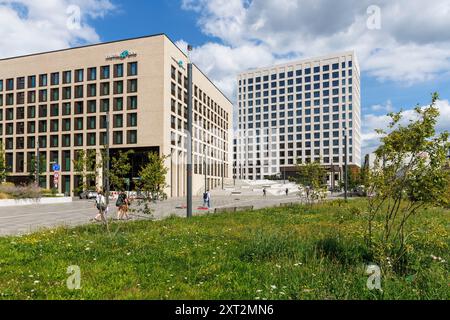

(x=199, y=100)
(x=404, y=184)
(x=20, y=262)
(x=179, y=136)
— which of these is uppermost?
(x=199, y=100)

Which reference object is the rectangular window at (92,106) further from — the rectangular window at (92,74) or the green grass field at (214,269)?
the green grass field at (214,269)

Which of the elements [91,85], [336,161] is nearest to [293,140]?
[336,161]

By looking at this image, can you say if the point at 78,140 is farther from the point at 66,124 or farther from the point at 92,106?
the point at 92,106

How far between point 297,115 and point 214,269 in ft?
369

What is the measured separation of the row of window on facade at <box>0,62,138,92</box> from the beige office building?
0.16 m

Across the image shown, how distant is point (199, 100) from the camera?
218ft

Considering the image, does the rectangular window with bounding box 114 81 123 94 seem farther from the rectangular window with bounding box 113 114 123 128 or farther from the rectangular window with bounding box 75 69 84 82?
the rectangular window with bounding box 75 69 84 82

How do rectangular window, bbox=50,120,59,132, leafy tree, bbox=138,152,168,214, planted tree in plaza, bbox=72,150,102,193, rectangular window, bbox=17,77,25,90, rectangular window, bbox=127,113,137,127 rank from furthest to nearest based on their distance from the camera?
rectangular window, bbox=17,77,25,90 < rectangular window, bbox=50,120,59,132 < rectangular window, bbox=127,113,137,127 < leafy tree, bbox=138,152,168,214 < planted tree in plaza, bbox=72,150,102,193

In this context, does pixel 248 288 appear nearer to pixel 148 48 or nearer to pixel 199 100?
pixel 148 48

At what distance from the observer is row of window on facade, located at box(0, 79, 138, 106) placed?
2098 inches

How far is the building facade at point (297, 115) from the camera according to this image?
346 ft

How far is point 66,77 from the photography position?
55.9 meters

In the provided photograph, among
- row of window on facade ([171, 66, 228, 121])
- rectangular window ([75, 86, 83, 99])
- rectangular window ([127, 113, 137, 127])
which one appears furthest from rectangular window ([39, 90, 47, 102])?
row of window on facade ([171, 66, 228, 121])

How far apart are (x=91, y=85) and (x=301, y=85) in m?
77.5
